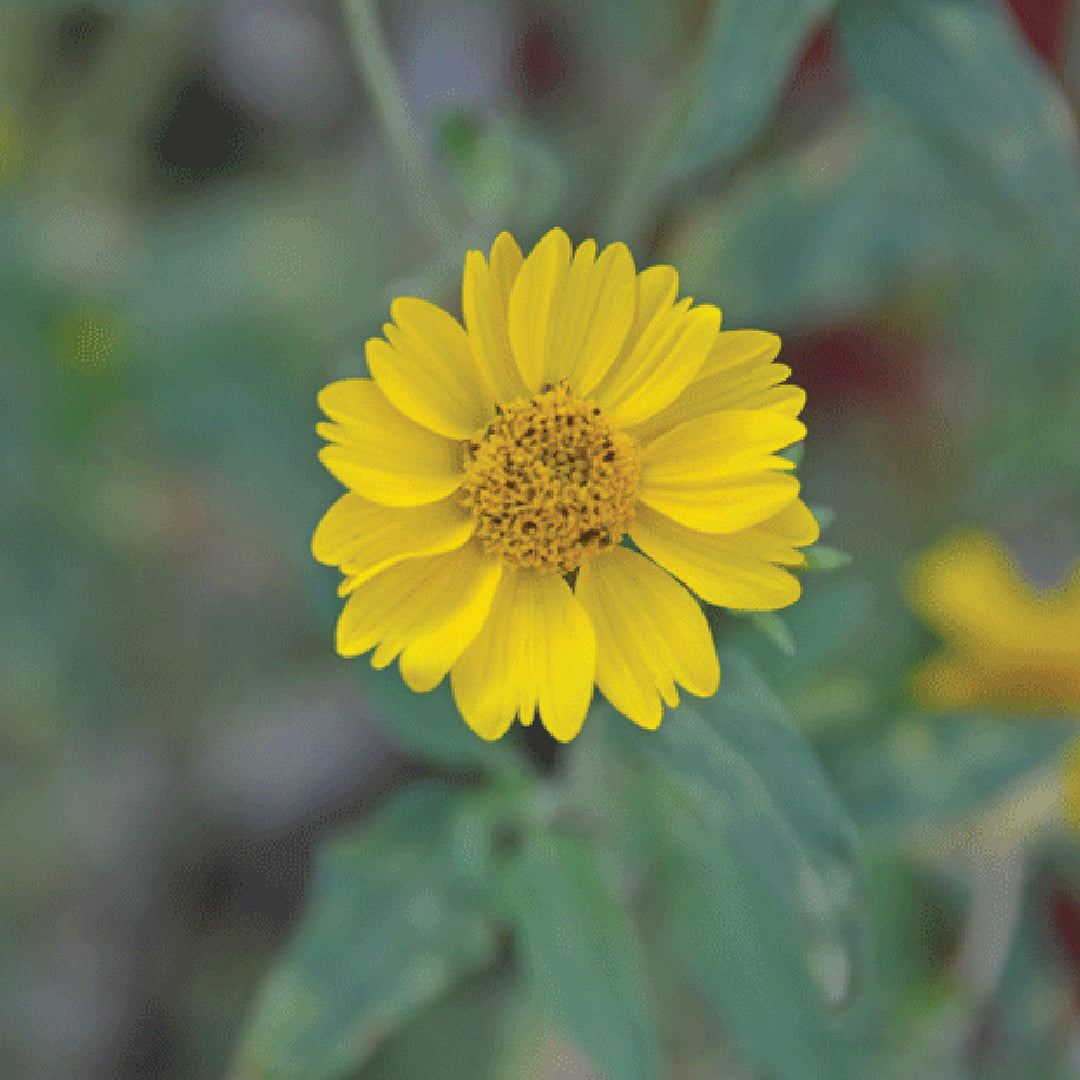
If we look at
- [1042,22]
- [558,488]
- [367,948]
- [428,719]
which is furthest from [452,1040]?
[1042,22]

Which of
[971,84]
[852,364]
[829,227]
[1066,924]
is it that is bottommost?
[1066,924]

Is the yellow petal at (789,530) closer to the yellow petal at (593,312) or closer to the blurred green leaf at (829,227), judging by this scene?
the yellow petal at (593,312)

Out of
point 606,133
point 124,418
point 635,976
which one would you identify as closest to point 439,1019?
point 635,976

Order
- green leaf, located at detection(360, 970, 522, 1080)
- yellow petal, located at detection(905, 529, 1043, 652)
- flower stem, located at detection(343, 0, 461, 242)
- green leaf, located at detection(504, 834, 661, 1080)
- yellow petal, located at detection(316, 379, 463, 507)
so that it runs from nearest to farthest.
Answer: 1. yellow petal, located at detection(316, 379, 463, 507)
2. flower stem, located at detection(343, 0, 461, 242)
3. green leaf, located at detection(504, 834, 661, 1080)
4. yellow petal, located at detection(905, 529, 1043, 652)
5. green leaf, located at detection(360, 970, 522, 1080)

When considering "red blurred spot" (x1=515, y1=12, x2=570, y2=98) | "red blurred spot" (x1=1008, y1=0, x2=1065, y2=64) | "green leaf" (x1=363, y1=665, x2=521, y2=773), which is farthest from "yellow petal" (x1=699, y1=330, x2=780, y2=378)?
"red blurred spot" (x1=515, y1=12, x2=570, y2=98)

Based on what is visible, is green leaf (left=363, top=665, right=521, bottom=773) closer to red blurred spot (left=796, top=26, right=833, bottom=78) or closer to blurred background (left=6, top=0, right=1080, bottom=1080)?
blurred background (left=6, top=0, right=1080, bottom=1080)

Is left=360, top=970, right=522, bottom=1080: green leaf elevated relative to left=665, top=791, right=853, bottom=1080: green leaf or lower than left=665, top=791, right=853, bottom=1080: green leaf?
elevated

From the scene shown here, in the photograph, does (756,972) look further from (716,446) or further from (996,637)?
(716,446)
